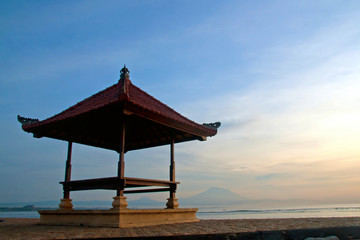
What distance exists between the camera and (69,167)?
991 cm

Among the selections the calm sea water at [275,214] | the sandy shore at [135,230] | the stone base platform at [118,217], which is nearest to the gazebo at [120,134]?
the stone base platform at [118,217]

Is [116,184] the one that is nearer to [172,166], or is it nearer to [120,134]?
[120,134]

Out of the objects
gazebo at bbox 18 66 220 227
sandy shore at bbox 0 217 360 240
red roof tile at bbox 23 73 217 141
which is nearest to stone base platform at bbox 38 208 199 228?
gazebo at bbox 18 66 220 227

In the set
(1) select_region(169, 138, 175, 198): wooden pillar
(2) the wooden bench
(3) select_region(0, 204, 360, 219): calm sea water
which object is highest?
(1) select_region(169, 138, 175, 198): wooden pillar

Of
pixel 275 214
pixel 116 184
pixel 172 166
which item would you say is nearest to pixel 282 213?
pixel 275 214

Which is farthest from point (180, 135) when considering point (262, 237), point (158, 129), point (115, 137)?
point (262, 237)

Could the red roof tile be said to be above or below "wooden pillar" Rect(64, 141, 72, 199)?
above

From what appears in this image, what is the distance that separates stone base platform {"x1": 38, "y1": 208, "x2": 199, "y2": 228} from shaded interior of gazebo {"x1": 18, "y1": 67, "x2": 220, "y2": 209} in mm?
329

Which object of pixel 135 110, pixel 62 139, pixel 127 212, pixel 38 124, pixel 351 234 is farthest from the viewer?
pixel 62 139

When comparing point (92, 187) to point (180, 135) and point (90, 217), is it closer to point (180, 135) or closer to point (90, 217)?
point (90, 217)

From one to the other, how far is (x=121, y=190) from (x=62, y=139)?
12.8 ft

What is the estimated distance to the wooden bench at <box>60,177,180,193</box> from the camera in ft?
26.1

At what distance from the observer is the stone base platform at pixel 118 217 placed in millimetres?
7441

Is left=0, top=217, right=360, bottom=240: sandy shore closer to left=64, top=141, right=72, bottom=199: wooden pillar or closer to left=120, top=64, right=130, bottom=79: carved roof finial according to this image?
left=64, top=141, right=72, bottom=199: wooden pillar
